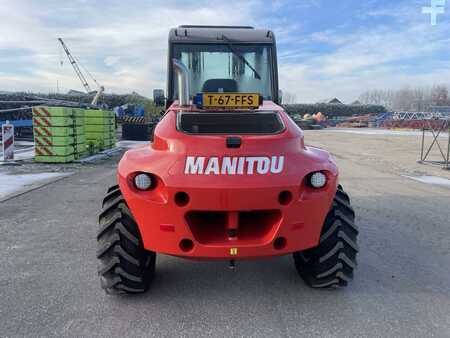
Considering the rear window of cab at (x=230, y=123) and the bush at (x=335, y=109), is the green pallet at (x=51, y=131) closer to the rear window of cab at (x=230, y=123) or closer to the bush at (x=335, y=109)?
the rear window of cab at (x=230, y=123)

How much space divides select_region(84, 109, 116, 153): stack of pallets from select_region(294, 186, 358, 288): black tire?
1204 centimetres

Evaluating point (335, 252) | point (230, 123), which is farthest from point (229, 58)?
point (335, 252)

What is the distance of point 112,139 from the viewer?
16.3 metres

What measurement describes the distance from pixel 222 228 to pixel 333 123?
4932 centimetres

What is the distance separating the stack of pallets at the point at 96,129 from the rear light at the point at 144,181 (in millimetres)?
11793

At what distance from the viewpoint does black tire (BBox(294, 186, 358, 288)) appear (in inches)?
129

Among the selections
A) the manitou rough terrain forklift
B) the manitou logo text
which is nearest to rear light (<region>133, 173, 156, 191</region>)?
the manitou rough terrain forklift

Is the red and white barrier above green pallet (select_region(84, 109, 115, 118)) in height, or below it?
below

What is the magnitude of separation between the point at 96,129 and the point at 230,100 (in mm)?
12357

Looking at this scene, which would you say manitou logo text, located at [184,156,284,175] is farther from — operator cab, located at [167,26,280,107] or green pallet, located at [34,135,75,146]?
green pallet, located at [34,135,75,146]

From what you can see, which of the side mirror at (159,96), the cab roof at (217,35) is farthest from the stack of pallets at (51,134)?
the side mirror at (159,96)

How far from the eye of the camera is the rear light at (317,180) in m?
2.91

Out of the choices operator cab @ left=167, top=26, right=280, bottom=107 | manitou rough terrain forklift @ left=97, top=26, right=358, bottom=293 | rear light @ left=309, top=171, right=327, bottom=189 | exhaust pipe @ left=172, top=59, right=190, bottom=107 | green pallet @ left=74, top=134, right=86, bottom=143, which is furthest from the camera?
green pallet @ left=74, top=134, right=86, bottom=143

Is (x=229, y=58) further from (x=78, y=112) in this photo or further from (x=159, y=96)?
(x=78, y=112)
